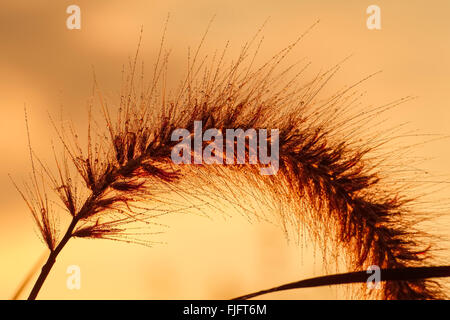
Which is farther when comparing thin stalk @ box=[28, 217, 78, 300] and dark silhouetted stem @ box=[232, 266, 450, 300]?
thin stalk @ box=[28, 217, 78, 300]

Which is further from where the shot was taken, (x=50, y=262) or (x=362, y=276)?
(x=50, y=262)

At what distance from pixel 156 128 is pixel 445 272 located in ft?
2.93

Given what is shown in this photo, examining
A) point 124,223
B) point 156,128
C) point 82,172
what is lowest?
point 124,223

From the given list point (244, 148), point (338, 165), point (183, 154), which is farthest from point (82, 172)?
point (338, 165)

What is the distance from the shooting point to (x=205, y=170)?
148cm

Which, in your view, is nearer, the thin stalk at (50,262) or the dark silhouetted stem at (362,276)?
the dark silhouetted stem at (362,276)

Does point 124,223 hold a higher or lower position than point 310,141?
lower

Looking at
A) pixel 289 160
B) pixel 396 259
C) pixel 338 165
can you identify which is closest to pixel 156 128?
pixel 289 160
